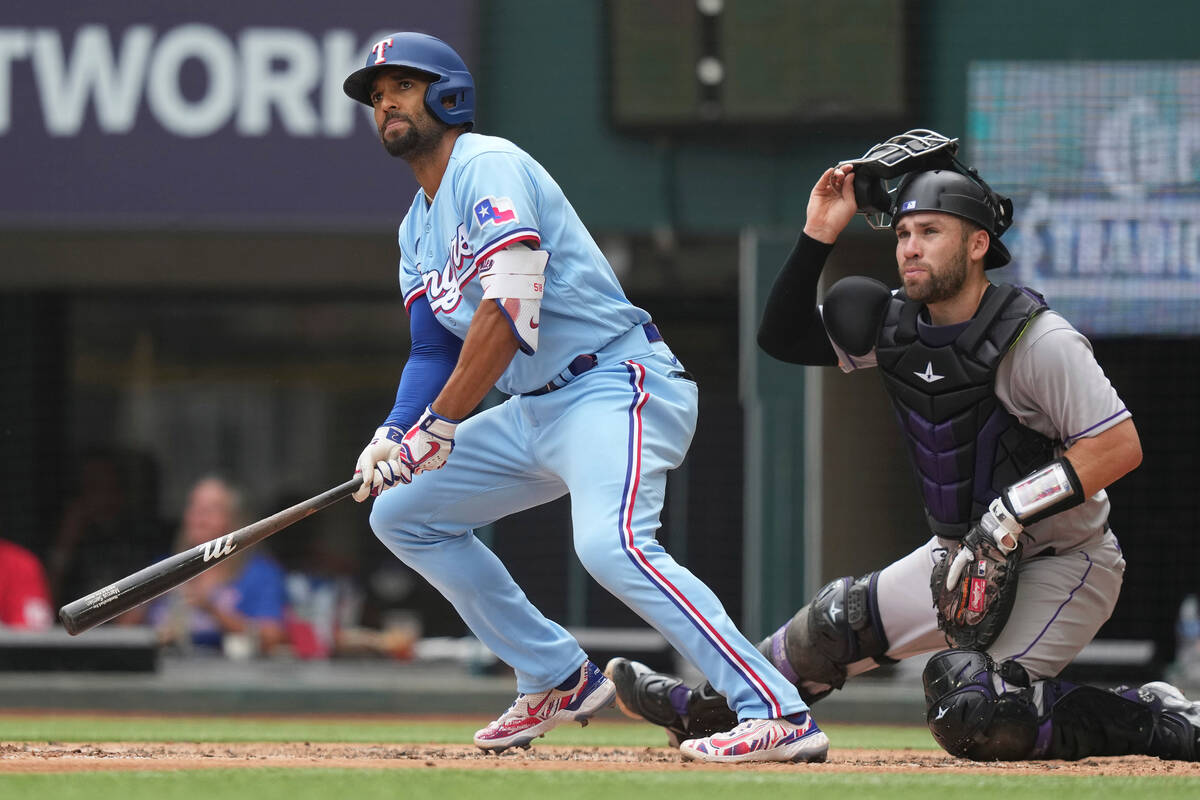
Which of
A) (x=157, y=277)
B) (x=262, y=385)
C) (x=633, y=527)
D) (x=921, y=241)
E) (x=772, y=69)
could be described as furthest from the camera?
(x=262, y=385)

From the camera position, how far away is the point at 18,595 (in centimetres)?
918

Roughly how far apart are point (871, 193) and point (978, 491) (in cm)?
80

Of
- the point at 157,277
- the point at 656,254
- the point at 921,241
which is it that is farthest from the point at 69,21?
the point at 921,241

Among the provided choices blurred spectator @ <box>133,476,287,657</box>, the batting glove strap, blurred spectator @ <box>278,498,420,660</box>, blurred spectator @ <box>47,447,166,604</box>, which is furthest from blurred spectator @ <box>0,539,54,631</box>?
the batting glove strap

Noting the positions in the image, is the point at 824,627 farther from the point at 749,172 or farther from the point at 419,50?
the point at 749,172

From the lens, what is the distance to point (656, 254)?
35.7 feet

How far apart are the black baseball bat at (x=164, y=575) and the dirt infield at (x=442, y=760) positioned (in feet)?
1.09

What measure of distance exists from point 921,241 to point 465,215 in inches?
43.4

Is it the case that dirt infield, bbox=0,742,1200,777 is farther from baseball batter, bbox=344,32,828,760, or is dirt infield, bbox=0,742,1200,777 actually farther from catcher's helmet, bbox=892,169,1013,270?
catcher's helmet, bbox=892,169,1013,270

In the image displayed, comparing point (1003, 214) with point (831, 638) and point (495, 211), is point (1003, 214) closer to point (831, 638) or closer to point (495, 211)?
point (831, 638)

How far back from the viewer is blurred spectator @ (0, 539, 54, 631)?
9172mm

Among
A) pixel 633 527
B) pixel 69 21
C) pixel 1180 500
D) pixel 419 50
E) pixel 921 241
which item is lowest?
pixel 1180 500

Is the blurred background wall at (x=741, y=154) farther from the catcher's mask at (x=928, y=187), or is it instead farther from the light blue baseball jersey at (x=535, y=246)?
the light blue baseball jersey at (x=535, y=246)

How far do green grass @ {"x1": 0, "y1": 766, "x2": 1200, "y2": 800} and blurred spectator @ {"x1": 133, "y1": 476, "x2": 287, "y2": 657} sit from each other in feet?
18.9
